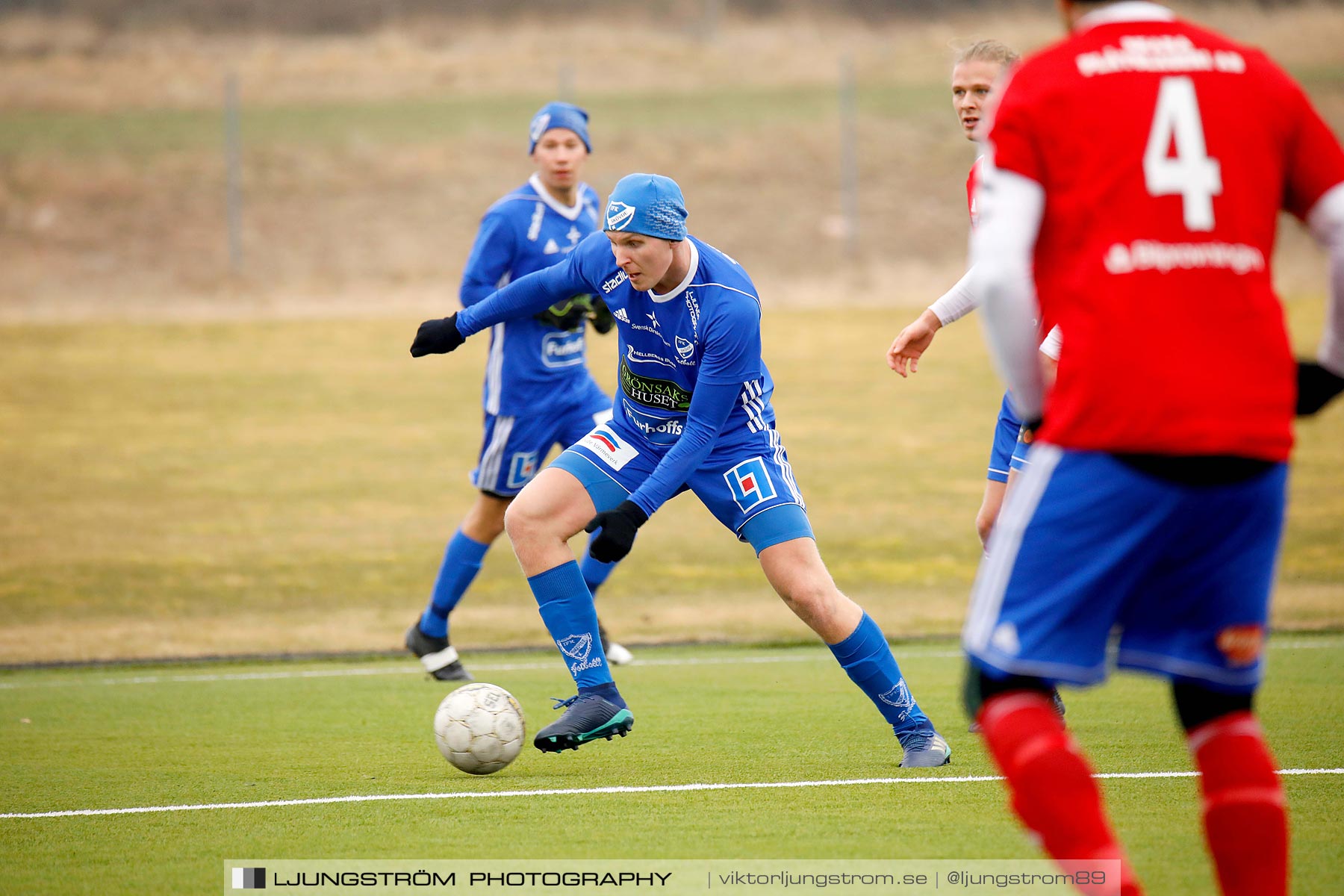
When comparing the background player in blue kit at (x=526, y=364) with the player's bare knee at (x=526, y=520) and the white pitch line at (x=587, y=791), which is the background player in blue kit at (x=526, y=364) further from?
the white pitch line at (x=587, y=791)

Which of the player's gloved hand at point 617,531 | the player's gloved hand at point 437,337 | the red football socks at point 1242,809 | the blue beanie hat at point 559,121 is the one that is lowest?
the red football socks at point 1242,809

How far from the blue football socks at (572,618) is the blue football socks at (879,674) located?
0.79m

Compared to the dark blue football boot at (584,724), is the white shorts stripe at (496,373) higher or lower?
higher

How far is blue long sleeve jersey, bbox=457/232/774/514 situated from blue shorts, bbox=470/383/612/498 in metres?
2.19

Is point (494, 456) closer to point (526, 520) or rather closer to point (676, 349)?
point (526, 520)

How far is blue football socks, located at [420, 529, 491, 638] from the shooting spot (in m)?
7.60

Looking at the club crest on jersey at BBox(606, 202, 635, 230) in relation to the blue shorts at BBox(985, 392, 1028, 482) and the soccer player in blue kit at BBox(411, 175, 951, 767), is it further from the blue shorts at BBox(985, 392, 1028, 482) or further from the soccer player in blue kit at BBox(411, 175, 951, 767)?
the blue shorts at BBox(985, 392, 1028, 482)

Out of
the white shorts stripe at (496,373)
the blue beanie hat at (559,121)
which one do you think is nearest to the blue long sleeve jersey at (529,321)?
the white shorts stripe at (496,373)

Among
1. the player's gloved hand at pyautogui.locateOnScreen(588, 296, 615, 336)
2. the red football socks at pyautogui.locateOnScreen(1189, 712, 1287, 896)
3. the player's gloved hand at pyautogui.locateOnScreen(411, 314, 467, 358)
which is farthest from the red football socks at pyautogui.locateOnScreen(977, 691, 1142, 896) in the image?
the player's gloved hand at pyautogui.locateOnScreen(588, 296, 615, 336)

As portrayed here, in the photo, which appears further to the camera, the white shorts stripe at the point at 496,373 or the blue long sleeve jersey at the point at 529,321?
the white shorts stripe at the point at 496,373

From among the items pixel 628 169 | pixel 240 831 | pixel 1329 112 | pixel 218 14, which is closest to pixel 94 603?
pixel 240 831

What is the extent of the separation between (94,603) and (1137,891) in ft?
30.6

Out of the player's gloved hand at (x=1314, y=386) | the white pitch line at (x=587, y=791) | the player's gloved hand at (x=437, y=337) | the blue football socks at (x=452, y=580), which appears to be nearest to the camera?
the player's gloved hand at (x=1314, y=386)

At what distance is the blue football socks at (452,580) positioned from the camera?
299 inches
